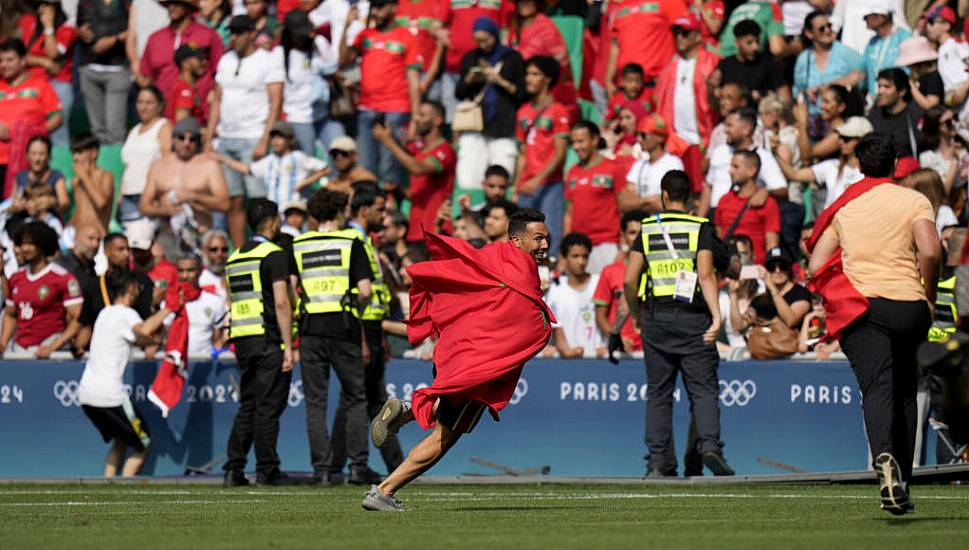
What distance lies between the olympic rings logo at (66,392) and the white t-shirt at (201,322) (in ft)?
4.01

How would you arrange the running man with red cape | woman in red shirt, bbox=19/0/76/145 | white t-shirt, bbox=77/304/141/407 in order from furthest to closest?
woman in red shirt, bbox=19/0/76/145
white t-shirt, bbox=77/304/141/407
the running man with red cape

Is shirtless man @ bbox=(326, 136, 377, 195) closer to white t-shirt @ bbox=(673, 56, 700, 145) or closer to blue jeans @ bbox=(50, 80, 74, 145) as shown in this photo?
white t-shirt @ bbox=(673, 56, 700, 145)

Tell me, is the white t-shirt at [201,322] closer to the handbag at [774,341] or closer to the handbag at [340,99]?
the handbag at [340,99]

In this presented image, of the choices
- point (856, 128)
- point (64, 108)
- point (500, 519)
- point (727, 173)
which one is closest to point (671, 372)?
point (856, 128)

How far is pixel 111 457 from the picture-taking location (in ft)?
59.1

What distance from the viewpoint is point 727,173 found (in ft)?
61.8

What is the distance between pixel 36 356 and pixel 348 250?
16.7 ft

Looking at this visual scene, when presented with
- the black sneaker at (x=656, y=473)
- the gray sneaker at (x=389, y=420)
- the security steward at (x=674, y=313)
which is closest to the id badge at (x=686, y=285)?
the security steward at (x=674, y=313)

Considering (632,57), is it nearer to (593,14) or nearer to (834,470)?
(593,14)

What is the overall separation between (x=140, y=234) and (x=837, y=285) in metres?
11.4

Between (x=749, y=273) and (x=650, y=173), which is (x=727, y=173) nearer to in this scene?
(x=650, y=173)

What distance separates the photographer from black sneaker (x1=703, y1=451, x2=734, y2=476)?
1484 centimetres

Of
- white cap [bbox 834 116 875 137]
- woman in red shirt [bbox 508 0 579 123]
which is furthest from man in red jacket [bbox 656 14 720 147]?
white cap [bbox 834 116 875 137]

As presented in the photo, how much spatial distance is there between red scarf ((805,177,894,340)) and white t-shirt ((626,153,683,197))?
7.92 meters
